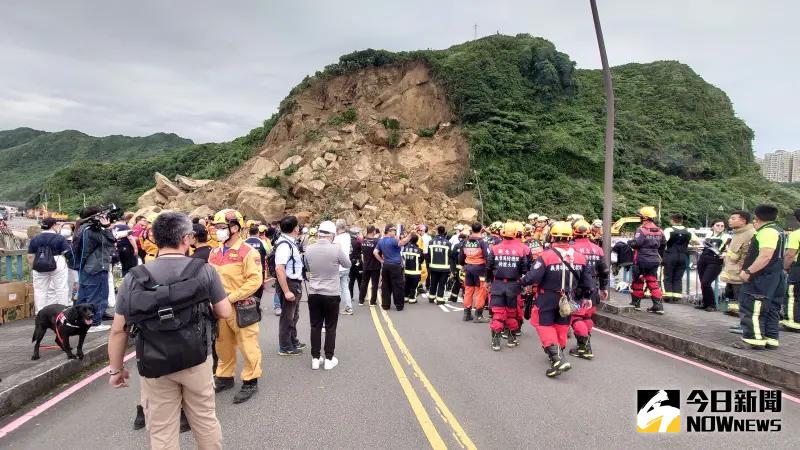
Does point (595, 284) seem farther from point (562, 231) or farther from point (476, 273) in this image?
point (476, 273)

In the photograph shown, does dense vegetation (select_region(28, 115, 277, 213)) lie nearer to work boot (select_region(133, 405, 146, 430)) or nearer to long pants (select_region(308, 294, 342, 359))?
long pants (select_region(308, 294, 342, 359))

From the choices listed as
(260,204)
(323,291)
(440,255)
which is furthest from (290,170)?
(323,291)

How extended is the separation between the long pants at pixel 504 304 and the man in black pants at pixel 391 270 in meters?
3.69

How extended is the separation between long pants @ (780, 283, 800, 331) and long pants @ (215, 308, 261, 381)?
8660 mm

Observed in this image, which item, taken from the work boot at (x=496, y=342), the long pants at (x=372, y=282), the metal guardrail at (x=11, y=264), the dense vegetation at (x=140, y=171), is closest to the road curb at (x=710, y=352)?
the work boot at (x=496, y=342)

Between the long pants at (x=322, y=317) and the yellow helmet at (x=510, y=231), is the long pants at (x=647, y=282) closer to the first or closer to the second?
the yellow helmet at (x=510, y=231)

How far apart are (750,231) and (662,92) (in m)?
50.8

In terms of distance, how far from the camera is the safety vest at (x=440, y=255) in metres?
11.7

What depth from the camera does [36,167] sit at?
512ft

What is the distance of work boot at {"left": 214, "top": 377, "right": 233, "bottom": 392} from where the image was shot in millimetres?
5473

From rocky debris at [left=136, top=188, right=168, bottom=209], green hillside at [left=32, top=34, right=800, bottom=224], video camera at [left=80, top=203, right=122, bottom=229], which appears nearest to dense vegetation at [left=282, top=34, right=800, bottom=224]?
green hillside at [left=32, top=34, right=800, bottom=224]

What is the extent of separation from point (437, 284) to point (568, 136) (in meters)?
30.9

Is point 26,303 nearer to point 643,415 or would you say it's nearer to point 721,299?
point 643,415

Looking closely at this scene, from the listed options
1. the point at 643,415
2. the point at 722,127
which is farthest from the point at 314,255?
the point at 722,127
